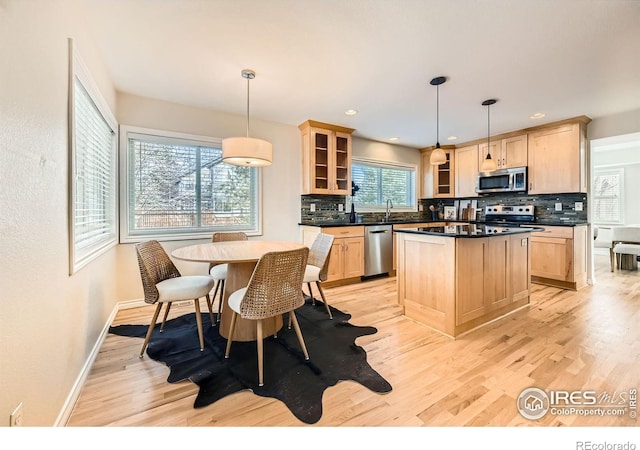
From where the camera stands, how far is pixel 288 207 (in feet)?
13.5

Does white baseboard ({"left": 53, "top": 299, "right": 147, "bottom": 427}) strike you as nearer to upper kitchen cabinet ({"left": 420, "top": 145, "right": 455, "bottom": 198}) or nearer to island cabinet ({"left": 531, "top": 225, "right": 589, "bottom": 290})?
island cabinet ({"left": 531, "top": 225, "right": 589, "bottom": 290})

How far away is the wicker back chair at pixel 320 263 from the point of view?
2.71 meters

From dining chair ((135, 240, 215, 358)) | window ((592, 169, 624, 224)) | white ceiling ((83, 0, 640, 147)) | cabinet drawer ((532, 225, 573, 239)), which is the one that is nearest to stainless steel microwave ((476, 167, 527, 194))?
cabinet drawer ((532, 225, 573, 239))

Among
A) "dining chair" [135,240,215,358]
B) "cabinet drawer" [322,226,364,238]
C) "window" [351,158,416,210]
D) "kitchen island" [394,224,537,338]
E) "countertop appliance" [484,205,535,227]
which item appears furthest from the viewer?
"window" [351,158,416,210]

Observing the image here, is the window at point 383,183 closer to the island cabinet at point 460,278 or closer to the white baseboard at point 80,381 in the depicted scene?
the island cabinet at point 460,278

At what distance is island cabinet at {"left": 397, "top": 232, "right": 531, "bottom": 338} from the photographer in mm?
2404

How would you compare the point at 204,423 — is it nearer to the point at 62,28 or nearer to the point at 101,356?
the point at 101,356

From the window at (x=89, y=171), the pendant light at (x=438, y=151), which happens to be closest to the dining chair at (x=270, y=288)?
the window at (x=89, y=171)

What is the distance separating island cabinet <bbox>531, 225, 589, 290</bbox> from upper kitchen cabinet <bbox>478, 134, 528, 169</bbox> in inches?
46.7

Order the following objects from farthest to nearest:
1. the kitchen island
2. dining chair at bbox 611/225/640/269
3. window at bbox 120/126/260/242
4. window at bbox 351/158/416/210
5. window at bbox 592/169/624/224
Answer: window at bbox 592/169/624/224
window at bbox 351/158/416/210
dining chair at bbox 611/225/640/269
window at bbox 120/126/260/242
the kitchen island

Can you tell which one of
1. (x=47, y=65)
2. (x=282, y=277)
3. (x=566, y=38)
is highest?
(x=566, y=38)
